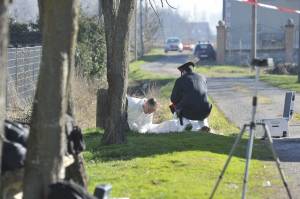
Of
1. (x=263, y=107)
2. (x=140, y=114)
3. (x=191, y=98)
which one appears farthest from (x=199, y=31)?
(x=191, y=98)

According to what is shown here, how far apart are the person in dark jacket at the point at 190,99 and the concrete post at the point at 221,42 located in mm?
38114

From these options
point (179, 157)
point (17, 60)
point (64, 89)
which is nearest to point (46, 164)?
point (64, 89)

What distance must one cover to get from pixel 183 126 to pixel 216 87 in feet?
57.3

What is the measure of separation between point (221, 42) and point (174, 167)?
43829 mm

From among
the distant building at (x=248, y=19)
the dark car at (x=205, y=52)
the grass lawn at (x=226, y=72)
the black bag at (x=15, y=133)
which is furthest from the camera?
the dark car at (x=205, y=52)

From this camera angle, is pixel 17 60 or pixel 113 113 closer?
pixel 113 113

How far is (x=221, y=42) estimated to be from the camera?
2092 inches

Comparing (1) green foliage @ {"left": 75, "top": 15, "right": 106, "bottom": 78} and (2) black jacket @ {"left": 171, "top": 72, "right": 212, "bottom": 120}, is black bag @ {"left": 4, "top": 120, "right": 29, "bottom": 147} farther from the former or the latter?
(1) green foliage @ {"left": 75, "top": 15, "right": 106, "bottom": 78}

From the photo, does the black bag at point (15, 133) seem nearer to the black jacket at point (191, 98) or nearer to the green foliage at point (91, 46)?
the black jacket at point (191, 98)

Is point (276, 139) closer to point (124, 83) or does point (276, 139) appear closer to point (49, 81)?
point (124, 83)

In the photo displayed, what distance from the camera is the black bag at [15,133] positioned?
6.51 metres

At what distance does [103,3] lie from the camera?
480 inches

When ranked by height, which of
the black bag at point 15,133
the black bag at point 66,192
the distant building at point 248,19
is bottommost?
the black bag at point 66,192

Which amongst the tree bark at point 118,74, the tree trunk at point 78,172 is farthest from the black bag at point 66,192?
the tree bark at point 118,74
